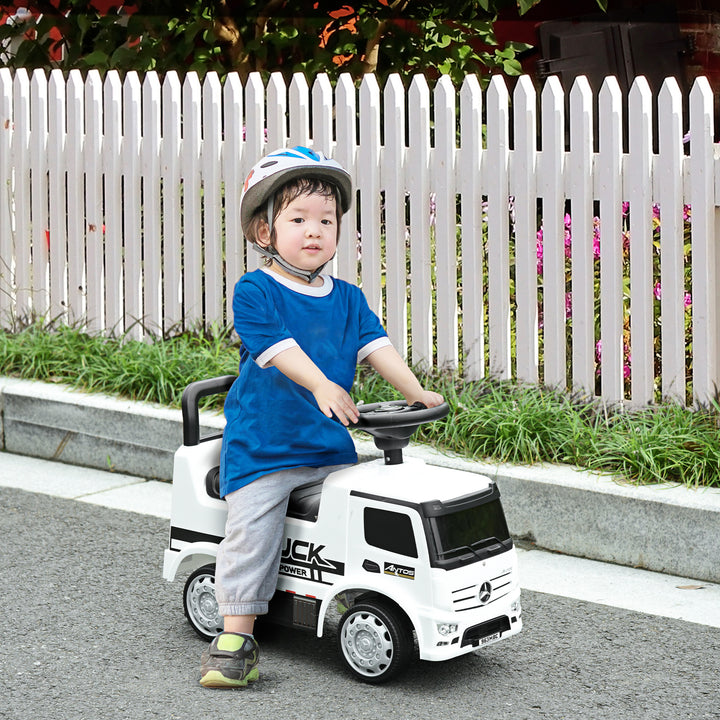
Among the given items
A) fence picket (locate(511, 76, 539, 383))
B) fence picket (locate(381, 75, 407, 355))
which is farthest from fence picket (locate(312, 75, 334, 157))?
fence picket (locate(511, 76, 539, 383))

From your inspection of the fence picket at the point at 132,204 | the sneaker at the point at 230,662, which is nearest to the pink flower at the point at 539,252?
the fence picket at the point at 132,204

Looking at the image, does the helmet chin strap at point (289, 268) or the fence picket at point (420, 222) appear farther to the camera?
the fence picket at point (420, 222)

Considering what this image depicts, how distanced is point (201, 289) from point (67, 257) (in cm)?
100

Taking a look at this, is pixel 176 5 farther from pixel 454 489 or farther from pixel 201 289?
pixel 454 489

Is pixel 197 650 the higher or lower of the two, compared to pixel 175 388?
lower

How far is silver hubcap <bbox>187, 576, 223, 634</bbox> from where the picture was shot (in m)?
3.87

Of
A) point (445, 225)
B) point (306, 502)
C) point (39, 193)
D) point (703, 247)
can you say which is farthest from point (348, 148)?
point (306, 502)

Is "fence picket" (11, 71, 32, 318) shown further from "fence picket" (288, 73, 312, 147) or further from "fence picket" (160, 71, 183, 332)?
"fence picket" (288, 73, 312, 147)

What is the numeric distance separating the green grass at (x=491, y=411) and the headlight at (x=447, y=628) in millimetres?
1504

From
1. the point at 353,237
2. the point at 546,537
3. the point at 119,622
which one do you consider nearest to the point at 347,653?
the point at 119,622

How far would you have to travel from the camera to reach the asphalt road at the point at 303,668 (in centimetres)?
348

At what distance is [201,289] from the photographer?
6.76 meters

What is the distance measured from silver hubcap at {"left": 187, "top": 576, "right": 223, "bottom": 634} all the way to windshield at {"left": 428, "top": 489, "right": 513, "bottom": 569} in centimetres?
77

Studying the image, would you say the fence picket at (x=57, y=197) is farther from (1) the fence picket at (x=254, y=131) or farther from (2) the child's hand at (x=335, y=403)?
(2) the child's hand at (x=335, y=403)
